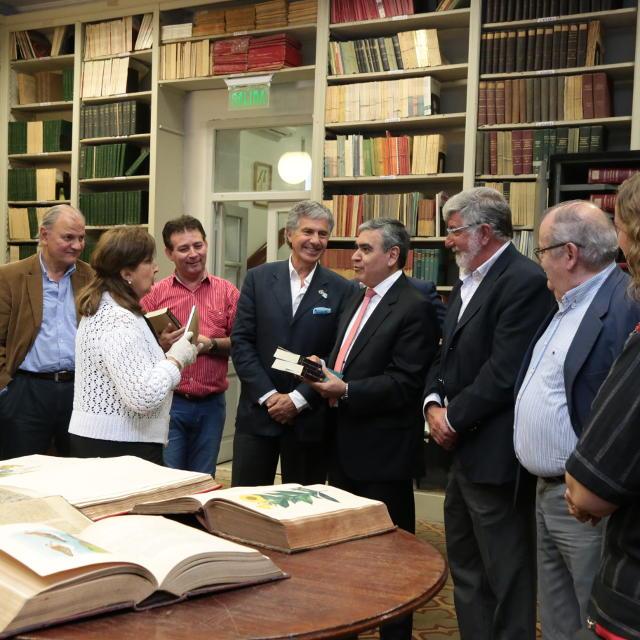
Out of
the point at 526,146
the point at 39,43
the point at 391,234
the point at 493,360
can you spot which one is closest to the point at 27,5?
the point at 39,43

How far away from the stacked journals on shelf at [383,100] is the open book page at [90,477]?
4037 mm

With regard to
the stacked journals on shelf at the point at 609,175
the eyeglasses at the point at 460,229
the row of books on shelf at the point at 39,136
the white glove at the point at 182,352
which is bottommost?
the white glove at the point at 182,352

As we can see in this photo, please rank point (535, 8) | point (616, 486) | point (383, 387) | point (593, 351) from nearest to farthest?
point (616, 486)
point (593, 351)
point (383, 387)
point (535, 8)

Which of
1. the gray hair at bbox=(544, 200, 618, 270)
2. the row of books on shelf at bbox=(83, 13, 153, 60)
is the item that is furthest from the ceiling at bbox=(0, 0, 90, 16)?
the gray hair at bbox=(544, 200, 618, 270)

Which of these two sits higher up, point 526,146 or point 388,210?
point 526,146

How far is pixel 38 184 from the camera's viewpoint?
6699 mm

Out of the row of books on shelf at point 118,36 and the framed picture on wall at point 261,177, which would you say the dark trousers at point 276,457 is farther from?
the row of books on shelf at point 118,36

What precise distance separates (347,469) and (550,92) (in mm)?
3104

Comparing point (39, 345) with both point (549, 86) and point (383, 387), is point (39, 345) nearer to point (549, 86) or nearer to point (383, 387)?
point (383, 387)

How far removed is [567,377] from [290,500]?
3.07 feet

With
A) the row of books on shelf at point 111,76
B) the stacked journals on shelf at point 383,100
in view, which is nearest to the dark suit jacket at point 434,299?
the stacked journals on shelf at point 383,100

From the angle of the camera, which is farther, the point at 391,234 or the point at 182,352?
the point at 391,234

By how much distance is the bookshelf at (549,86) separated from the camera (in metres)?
4.82

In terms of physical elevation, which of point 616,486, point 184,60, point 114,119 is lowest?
point 616,486
